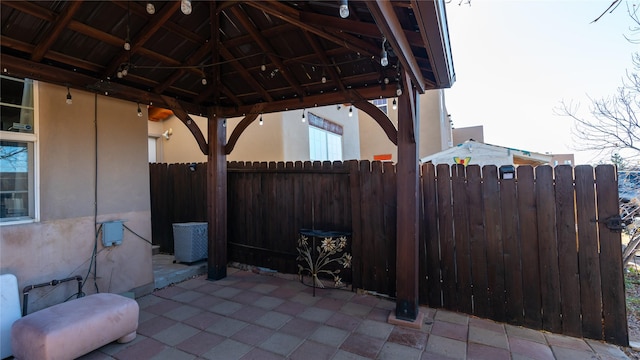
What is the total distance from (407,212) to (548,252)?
141 cm

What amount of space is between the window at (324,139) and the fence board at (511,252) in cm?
497

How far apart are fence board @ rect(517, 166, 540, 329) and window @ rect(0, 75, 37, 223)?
5.04m

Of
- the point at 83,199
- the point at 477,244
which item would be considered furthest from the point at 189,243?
the point at 477,244

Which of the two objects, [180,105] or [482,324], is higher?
[180,105]

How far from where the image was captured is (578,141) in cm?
436

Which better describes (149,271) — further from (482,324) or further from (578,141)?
(578,141)

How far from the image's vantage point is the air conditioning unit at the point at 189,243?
16.0 ft

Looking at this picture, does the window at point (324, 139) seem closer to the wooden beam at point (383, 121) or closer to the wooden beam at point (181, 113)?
the wooden beam at point (181, 113)

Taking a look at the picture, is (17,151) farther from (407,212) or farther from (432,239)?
(432,239)

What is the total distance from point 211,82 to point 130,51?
121 cm

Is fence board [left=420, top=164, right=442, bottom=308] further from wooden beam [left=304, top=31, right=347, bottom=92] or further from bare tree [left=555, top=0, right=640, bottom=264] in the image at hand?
bare tree [left=555, top=0, right=640, bottom=264]

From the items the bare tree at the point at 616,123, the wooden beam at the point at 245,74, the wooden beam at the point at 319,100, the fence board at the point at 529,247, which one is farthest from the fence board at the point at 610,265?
the wooden beam at the point at 245,74

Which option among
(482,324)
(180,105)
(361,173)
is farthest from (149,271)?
(482,324)

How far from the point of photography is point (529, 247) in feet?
9.66
